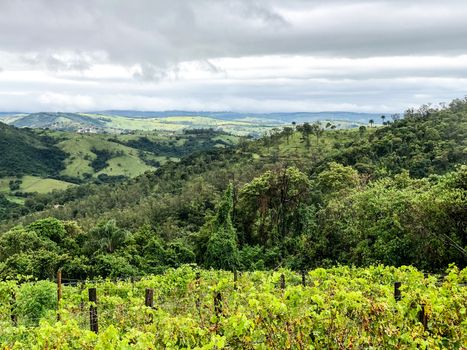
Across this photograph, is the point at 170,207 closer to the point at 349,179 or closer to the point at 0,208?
the point at 349,179

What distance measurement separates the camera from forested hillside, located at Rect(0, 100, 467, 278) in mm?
36031

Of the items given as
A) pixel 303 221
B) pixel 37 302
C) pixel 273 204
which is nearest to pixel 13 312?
pixel 37 302

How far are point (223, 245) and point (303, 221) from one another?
10997 millimetres

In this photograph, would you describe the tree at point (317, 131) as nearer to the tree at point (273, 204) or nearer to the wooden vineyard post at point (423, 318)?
the tree at point (273, 204)

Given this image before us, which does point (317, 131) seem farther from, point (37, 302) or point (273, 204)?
point (37, 302)

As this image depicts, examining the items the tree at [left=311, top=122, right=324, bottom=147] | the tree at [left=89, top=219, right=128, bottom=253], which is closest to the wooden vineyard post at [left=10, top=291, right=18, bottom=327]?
the tree at [left=89, top=219, right=128, bottom=253]

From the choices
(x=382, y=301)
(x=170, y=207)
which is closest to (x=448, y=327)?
(x=382, y=301)

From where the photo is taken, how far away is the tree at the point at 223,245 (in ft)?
171

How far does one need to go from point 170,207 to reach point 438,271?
63379 mm

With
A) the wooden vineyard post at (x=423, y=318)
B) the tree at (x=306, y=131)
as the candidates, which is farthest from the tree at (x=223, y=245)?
the tree at (x=306, y=131)

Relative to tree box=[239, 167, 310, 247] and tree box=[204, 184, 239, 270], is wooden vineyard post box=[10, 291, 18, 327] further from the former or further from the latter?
tree box=[239, 167, 310, 247]

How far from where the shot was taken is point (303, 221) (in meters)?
57.2

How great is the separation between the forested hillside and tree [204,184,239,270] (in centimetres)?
12

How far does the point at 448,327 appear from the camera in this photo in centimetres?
977
